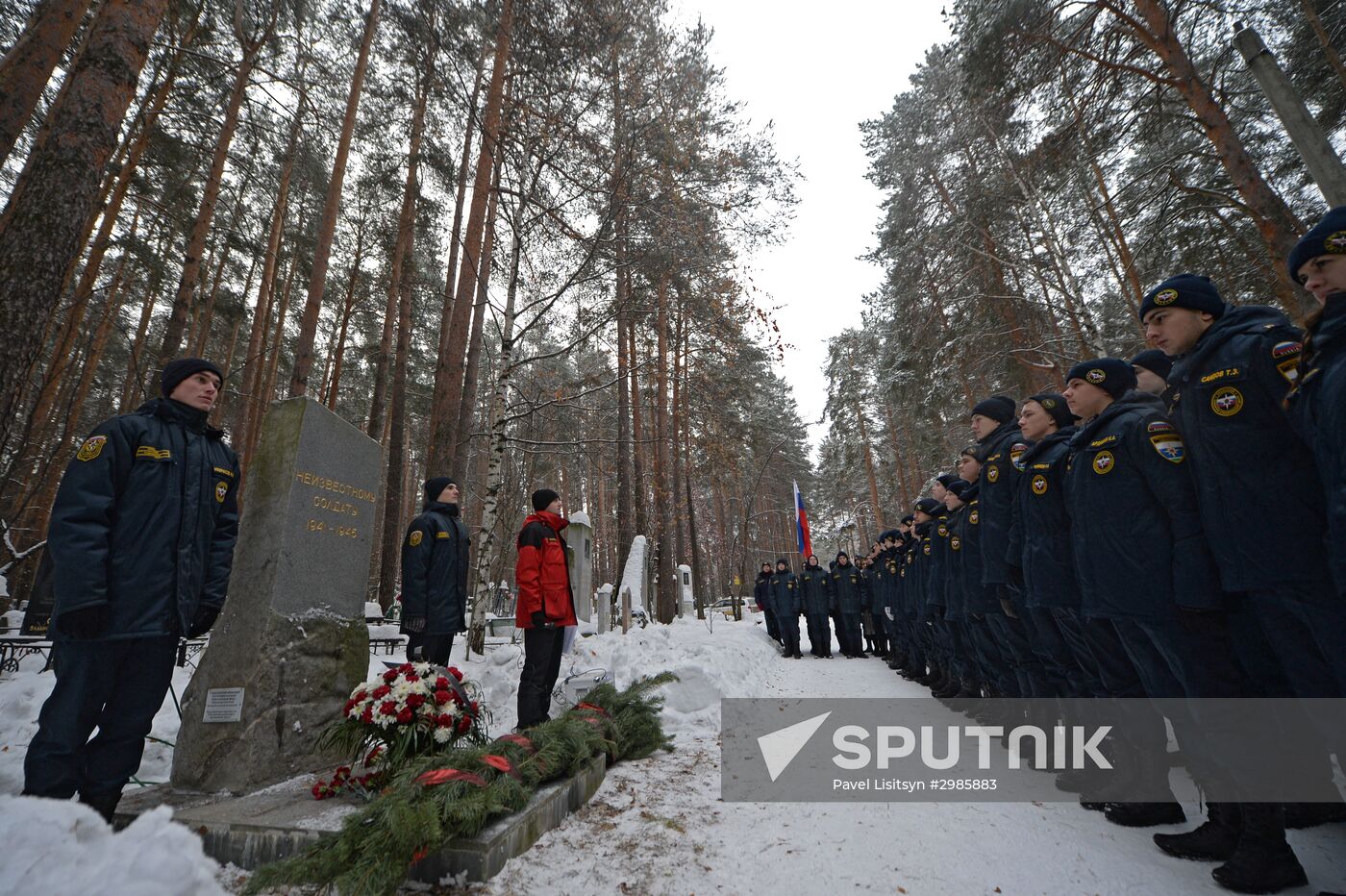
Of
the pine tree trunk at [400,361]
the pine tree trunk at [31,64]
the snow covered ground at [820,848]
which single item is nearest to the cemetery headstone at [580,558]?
the pine tree trunk at [400,361]

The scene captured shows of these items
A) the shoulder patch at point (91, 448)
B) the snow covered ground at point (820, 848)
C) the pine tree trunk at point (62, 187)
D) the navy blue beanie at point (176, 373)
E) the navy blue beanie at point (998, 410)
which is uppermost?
the pine tree trunk at point (62, 187)

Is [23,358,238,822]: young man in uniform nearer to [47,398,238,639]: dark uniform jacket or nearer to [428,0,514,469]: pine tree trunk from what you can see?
[47,398,238,639]: dark uniform jacket

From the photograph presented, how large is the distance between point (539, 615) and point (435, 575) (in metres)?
1.10

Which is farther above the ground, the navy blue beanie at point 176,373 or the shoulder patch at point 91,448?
the navy blue beanie at point 176,373

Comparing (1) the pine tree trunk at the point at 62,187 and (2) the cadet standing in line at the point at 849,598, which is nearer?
(1) the pine tree trunk at the point at 62,187

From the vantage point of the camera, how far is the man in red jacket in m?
4.57

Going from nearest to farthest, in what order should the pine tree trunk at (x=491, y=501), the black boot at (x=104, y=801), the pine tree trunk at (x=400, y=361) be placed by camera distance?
the black boot at (x=104, y=801) → the pine tree trunk at (x=491, y=501) → the pine tree trunk at (x=400, y=361)

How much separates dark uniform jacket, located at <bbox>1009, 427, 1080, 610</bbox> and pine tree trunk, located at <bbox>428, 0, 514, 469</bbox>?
691cm

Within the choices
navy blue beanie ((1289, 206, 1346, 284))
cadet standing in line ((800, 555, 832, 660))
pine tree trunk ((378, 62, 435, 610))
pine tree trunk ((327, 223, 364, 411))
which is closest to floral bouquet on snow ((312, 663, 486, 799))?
navy blue beanie ((1289, 206, 1346, 284))

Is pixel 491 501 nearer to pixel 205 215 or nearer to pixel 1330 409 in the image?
pixel 205 215

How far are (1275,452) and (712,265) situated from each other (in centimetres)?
1014

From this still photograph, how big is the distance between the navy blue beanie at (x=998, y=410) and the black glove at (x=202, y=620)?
5.34 meters

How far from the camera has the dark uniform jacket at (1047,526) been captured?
325cm

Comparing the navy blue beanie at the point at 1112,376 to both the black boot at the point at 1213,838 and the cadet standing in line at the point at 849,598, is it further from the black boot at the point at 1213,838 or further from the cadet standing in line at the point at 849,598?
the cadet standing in line at the point at 849,598
